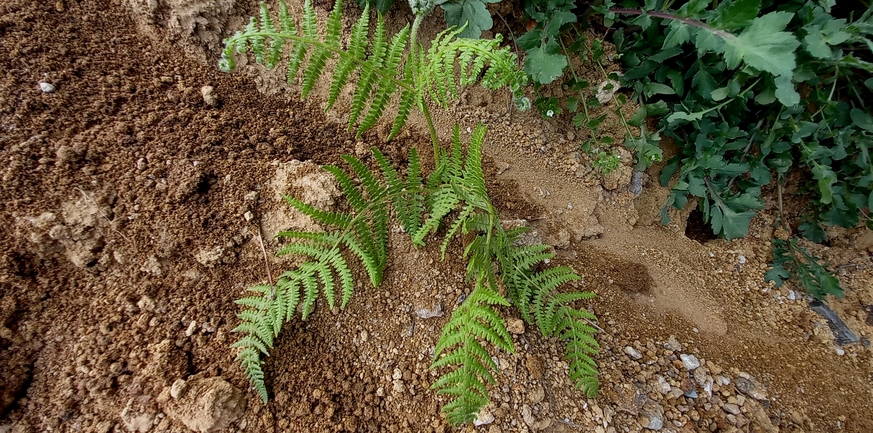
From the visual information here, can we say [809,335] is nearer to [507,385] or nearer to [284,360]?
[507,385]

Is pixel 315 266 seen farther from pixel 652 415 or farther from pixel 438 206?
pixel 652 415

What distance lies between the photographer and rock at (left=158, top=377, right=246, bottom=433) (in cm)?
155

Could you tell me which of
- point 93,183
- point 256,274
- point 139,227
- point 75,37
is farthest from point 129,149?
point 256,274

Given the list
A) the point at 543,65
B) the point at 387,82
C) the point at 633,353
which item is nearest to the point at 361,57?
the point at 387,82

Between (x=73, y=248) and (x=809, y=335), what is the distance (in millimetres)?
3756

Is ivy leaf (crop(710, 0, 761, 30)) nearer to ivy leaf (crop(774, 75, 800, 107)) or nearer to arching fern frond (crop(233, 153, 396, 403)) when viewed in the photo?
ivy leaf (crop(774, 75, 800, 107))

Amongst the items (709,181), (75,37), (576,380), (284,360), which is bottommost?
(284,360)

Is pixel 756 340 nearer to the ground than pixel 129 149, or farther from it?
nearer to the ground

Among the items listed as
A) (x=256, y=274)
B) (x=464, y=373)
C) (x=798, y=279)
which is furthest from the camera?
(x=798, y=279)

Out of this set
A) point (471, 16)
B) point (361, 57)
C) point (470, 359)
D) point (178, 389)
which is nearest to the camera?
point (470, 359)

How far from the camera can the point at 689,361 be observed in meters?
2.11

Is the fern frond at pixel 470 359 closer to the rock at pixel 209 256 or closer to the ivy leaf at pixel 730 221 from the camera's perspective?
the rock at pixel 209 256

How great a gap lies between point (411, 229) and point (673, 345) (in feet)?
4.90

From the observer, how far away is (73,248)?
175 centimetres
